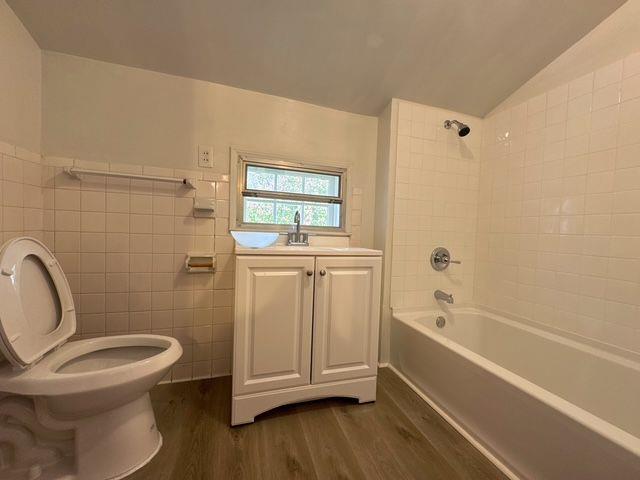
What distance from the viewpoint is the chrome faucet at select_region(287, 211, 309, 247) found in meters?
1.70

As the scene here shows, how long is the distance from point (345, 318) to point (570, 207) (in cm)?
145

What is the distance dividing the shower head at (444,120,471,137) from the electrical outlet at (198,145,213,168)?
166cm

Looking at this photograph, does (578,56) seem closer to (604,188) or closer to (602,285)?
(604,188)

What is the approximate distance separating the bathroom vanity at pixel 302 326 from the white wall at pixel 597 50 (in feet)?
5.10

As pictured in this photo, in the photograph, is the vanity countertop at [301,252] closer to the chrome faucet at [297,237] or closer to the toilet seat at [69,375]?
the chrome faucet at [297,237]

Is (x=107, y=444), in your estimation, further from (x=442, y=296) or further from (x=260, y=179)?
(x=442, y=296)

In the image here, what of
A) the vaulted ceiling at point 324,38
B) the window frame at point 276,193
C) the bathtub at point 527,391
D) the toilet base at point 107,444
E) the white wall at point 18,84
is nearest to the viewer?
the bathtub at point 527,391

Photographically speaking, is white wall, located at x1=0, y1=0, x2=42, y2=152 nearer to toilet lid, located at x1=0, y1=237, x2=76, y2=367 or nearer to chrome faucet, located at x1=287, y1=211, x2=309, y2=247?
toilet lid, located at x1=0, y1=237, x2=76, y2=367

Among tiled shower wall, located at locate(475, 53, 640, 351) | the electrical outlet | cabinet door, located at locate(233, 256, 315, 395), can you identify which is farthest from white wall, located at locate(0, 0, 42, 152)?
tiled shower wall, located at locate(475, 53, 640, 351)

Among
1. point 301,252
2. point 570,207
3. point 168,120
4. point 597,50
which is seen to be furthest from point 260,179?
point 597,50

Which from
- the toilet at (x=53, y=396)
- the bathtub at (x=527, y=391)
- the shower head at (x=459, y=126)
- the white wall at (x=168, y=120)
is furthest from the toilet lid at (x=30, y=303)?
the shower head at (x=459, y=126)

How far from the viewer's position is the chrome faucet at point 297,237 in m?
1.70

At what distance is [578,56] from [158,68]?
7.92 feet

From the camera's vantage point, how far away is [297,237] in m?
1.71
